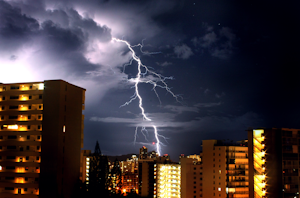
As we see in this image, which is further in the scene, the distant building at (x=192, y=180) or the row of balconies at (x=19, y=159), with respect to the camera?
the distant building at (x=192, y=180)

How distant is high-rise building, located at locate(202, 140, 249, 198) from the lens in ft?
109

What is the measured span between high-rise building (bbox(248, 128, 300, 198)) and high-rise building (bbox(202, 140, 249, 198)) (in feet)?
37.1

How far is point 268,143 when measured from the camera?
2197cm

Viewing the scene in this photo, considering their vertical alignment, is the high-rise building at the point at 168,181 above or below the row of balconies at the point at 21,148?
below

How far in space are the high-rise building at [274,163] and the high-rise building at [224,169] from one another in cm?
1130

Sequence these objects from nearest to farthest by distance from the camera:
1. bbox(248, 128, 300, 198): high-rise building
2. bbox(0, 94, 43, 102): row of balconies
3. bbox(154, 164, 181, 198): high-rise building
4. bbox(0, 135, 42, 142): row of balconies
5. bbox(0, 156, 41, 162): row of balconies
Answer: bbox(248, 128, 300, 198): high-rise building
bbox(0, 156, 41, 162): row of balconies
bbox(0, 135, 42, 142): row of balconies
bbox(0, 94, 43, 102): row of balconies
bbox(154, 164, 181, 198): high-rise building

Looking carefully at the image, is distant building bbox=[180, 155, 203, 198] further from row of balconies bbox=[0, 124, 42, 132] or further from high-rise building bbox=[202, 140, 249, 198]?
row of balconies bbox=[0, 124, 42, 132]

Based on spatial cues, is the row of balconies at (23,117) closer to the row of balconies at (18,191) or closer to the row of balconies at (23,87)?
the row of balconies at (23,87)

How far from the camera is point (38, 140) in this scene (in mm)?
23766

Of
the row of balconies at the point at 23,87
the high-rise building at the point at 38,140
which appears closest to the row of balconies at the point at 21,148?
the high-rise building at the point at 38,140

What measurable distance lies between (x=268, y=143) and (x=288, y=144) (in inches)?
69.7

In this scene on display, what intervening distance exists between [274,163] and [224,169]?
12.5 m

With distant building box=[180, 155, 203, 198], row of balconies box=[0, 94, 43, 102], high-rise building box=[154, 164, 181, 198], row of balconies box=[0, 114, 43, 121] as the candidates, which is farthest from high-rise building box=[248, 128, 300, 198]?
high-rise building box=[154, 164, 181, 198]

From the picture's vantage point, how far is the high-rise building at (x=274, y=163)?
2130 centimetres
